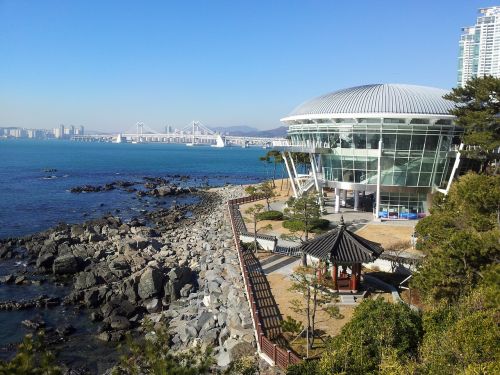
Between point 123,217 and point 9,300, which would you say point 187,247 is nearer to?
point 9,300

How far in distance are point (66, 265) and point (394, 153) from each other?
29976 millimetres

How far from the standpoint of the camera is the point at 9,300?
28484 millimetres

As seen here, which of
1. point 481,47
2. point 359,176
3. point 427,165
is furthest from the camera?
point 481,47

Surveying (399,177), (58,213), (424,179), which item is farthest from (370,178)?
(58,213)

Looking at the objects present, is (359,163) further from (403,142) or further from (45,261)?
(45,261)

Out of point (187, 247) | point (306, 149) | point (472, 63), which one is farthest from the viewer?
point (472, 63)

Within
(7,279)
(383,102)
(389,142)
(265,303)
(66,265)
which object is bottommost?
(7,279)

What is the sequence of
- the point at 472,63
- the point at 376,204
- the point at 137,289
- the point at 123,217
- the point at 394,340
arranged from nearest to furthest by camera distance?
the point at 394,340, the point at 137,289, the point at 376,204, the point at 123,217, the point at 472,63

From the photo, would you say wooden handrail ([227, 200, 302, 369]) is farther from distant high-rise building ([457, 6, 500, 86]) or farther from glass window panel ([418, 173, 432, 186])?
distant high-rise building ([457, 6, 500, 86])

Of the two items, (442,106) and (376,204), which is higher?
(442,106)

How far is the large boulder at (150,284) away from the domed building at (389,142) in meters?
22.6

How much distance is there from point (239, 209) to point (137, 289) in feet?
73.4

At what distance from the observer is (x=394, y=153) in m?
40.7

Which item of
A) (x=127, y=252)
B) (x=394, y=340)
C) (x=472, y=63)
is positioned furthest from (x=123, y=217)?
(x=472, y=63)
